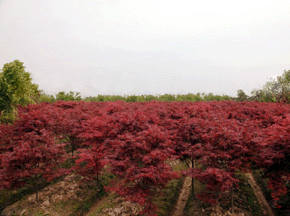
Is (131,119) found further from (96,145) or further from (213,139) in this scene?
(213,139)

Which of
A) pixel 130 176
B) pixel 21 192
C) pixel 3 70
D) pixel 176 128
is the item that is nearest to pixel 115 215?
pixel 130 176

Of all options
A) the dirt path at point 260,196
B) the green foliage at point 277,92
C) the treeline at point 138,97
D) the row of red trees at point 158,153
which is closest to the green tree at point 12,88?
the row of red trees at point 158,153

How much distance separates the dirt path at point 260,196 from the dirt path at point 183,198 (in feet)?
9.54

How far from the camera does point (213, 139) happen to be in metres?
5.98

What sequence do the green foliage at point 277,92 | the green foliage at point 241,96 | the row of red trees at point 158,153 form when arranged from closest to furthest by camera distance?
the row of red trees at point 158,153 → the green foliage at point 277,92 → the green foliage at point 241,96

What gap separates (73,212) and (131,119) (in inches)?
171

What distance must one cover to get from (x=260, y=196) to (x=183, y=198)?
3331 millimetres

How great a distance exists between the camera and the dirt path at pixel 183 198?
23.1 feet

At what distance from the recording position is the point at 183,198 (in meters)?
7.79

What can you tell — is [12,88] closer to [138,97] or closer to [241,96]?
[138,97]

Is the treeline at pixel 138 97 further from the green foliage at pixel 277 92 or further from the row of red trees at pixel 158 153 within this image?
the row of red trees at pixel 158 153

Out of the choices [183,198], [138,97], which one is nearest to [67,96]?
[138,97]

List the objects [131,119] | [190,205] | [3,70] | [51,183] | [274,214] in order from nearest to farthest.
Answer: [274,214], [190,205], [131,119], [51,183], [3,70]

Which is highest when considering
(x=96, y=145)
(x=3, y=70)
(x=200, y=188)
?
(x=3, y=70)
